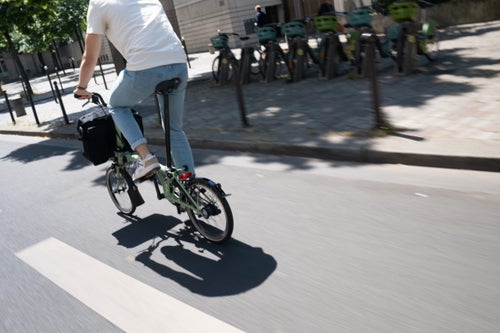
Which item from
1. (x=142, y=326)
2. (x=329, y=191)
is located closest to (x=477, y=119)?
(x=329, y=191)

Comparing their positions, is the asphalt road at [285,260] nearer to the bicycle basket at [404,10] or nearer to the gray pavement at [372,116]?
the gray pavement at [372,116]

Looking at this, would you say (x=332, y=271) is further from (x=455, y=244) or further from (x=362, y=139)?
(x=362, y=139)

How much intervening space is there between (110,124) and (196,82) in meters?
9.61

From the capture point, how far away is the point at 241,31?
27.1 m

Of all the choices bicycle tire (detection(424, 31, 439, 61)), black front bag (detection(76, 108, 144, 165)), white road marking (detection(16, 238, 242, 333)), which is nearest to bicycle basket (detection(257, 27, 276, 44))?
bicycle tire (detection(424, 31, 439, 61))

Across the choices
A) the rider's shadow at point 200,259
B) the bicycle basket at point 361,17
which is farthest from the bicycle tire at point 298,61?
the rider's shadow at point 200,259

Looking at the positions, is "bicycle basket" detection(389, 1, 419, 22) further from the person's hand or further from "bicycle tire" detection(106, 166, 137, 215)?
the person's hand

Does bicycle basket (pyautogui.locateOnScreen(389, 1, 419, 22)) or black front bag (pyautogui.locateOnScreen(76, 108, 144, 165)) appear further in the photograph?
bicycle basket (pyautogui.locateOnScreen(389, 1, 419, 22))

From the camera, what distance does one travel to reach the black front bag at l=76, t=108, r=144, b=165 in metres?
4.02

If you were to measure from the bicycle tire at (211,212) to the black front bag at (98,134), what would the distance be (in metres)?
0.99

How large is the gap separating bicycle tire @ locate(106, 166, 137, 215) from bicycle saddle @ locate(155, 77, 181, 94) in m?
1.15

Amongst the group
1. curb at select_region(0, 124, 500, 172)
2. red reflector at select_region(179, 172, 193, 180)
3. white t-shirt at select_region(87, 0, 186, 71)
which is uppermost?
white t-shirt at select_region(87, 0, 186, 71)

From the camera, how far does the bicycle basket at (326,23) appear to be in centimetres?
933

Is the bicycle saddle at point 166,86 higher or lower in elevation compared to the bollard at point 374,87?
higher
